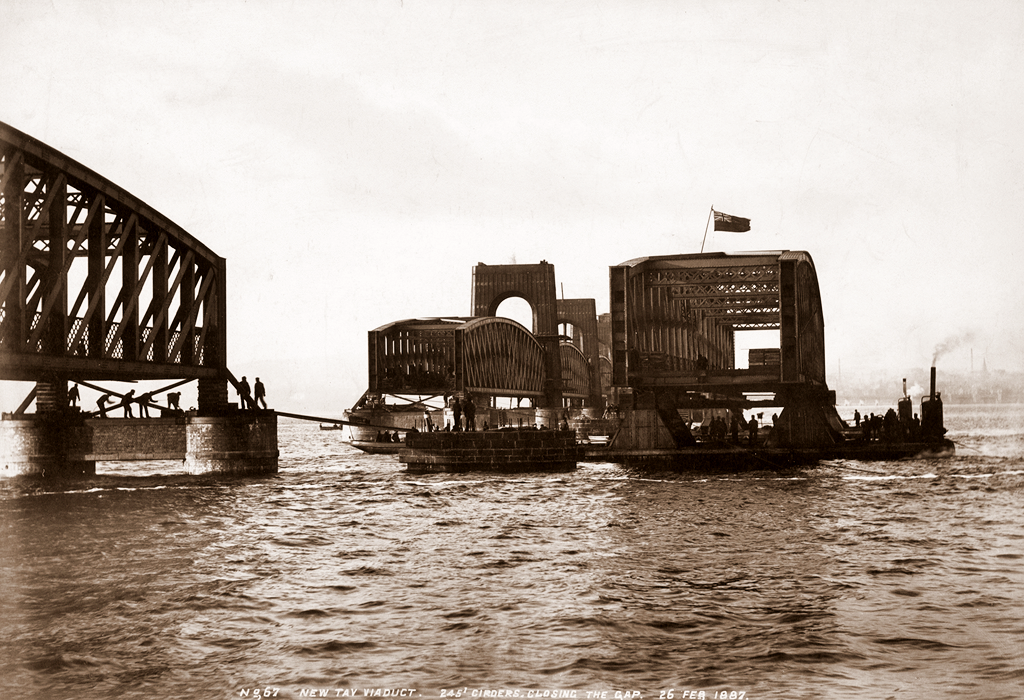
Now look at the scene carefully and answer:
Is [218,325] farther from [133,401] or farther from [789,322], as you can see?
[789,322]

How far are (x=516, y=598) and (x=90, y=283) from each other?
31914mm

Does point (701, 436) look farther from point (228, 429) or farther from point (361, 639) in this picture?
point (361, 639)

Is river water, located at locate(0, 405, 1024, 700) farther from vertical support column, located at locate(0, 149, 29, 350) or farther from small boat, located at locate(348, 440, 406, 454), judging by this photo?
small boat, located at locate(348, 440, 406, 454)

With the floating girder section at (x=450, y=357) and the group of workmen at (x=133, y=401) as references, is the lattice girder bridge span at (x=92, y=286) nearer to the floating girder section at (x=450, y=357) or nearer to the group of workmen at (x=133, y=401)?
the group of workmen at (x=133, y=401)

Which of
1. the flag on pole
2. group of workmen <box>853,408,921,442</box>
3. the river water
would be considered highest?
the flag on pole

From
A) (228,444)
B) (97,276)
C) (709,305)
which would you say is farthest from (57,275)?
(709,305)

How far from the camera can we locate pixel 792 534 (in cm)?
3409

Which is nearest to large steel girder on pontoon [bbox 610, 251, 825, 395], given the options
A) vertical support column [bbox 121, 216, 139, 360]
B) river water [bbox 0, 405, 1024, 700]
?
river water [bbox 0, 405, 1024, 700]

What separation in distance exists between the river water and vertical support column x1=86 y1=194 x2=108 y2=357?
765 centimetres

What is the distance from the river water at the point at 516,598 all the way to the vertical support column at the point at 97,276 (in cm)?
765

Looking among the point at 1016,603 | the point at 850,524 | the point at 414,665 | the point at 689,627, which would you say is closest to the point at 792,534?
the point at 850,524

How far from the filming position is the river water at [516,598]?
16.7 metres

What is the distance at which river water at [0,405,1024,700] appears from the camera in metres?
16.7

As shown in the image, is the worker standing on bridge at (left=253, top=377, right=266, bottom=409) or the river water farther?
the worker standing on bridge at (left=253, top=377, right=266, bottom=409)
